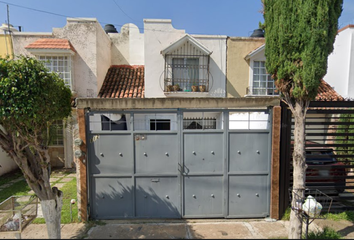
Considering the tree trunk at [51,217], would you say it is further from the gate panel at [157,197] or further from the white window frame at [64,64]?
the white window frame at [64,64]

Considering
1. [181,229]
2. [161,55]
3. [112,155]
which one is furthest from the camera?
[161,55]

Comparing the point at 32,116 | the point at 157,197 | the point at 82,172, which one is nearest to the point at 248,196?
the point at 157,197

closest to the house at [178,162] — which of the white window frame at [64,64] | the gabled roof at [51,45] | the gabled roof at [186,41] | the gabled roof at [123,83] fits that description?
the gabled roof at [123,83]

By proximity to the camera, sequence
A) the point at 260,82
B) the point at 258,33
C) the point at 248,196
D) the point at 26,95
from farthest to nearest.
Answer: the point at 258,33, the point at 260,82, the point at 248,196, the point at 26,95

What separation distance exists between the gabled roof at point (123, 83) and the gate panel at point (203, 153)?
5.29m

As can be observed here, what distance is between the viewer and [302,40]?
3.71 m

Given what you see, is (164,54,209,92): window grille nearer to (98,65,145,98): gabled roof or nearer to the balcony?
(98,65,145,98): gabled roof

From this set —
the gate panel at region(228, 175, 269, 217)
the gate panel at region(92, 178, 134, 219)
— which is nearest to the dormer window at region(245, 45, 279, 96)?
the gate panel at region(228, 175, 269, 217)

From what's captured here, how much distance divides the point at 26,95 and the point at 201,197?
14.1ft

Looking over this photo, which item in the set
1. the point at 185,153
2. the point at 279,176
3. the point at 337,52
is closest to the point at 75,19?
the point at 185,153

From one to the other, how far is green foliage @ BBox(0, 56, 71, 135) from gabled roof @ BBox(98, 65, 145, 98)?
544cm

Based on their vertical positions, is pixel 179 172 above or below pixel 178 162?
below

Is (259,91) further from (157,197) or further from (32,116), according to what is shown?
(32,116)

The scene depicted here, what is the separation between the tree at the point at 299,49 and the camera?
3625 millimetres
